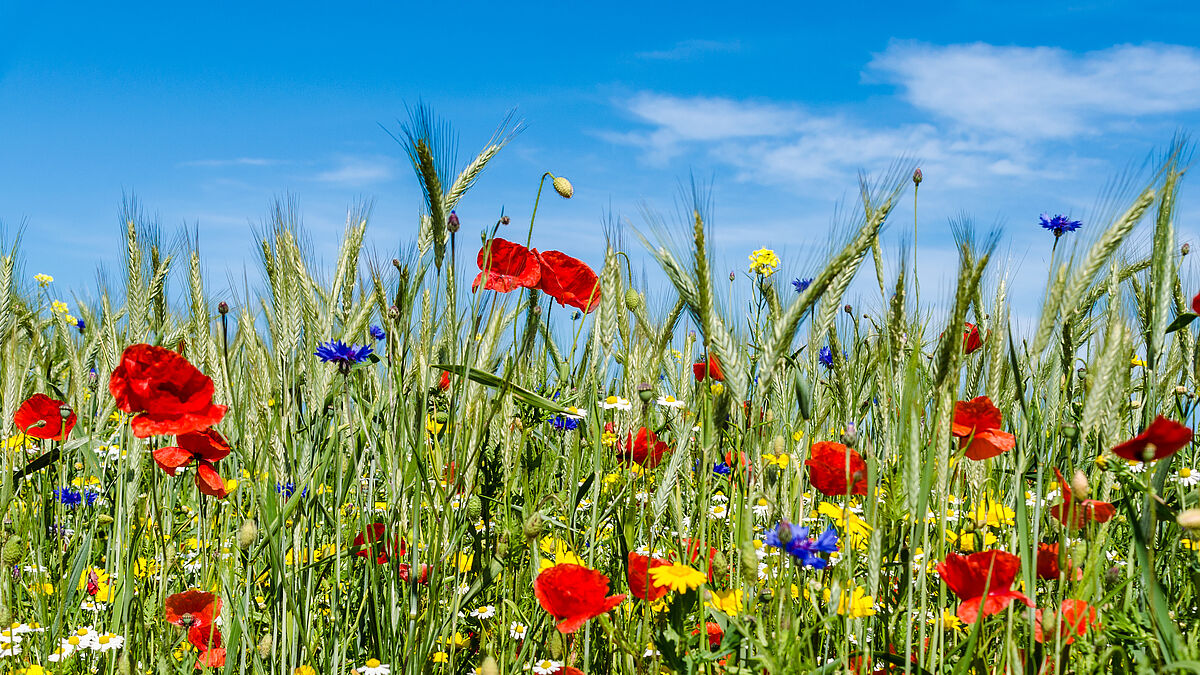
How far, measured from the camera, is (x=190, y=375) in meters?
1.75

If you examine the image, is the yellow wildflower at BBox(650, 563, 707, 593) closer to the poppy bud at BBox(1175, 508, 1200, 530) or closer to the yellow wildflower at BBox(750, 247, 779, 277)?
the poppy bud at BBox(1175, 508, 1200, 530)

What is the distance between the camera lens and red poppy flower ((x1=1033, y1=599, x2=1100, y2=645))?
1434 millimetres

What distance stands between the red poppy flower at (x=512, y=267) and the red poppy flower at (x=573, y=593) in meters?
0.67

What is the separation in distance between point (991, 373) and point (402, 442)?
1.07 m

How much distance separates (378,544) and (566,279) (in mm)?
749

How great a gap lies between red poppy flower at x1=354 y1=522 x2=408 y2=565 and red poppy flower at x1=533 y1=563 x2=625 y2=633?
0.29m

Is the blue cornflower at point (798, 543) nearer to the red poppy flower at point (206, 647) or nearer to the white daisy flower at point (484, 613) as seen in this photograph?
the white daisy flower at point (484, 613)

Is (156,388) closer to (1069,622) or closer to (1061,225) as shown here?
(1069,622)

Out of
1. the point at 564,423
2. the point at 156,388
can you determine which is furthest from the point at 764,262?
the point at 156,388

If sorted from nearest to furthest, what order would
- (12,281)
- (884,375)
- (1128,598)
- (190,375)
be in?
1. (190,375)
2. (1128,598)
3. (884,375)
4. (12,281)

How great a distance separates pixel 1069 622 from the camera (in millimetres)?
1498

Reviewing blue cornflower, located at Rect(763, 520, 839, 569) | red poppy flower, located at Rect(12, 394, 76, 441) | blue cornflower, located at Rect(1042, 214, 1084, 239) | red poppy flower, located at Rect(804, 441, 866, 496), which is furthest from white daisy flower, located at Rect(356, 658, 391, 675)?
blue cornflower, located at Rect(1042, 214, 1084, 239)

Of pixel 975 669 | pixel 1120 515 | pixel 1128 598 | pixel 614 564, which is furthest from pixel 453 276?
pixel 1120 515

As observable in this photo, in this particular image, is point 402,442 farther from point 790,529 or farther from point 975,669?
point 975,669
